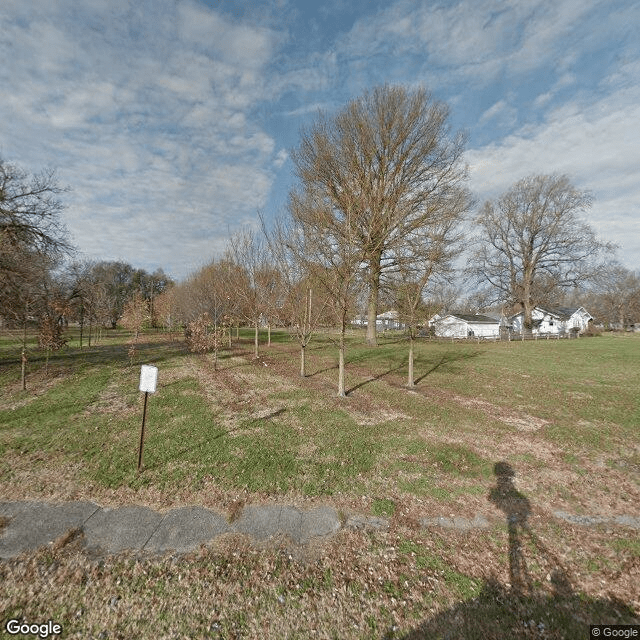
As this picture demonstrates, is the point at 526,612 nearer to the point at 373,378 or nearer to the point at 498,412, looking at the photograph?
the point at 498,412

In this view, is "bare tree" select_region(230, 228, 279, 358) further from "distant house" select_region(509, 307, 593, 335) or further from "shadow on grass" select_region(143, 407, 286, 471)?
"distant house" select_region(509, 307, 593, 335)

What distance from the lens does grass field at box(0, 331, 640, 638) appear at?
8.50 ft

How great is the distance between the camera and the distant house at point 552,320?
5106 cm

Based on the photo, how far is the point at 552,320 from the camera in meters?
52.3

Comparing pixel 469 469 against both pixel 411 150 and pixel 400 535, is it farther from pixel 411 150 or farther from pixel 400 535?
pixel 411 150

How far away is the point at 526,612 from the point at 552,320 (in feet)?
209

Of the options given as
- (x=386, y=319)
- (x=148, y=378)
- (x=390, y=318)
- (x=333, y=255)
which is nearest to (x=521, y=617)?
Answer: (x=148, y=378)

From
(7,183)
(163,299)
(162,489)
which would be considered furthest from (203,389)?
(163,299)

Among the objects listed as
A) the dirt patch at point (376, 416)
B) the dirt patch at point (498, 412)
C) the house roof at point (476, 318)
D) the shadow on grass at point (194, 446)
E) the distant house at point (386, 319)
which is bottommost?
the shadow on grass at point (194, 446)

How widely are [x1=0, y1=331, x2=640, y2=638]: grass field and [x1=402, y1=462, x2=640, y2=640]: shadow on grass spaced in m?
0.01

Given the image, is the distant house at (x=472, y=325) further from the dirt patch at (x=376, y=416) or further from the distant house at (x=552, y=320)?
the dirt patch at (x=376, y=416)

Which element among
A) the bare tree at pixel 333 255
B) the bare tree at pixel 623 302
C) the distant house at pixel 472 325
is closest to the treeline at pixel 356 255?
the bare tree at pixel 333 255

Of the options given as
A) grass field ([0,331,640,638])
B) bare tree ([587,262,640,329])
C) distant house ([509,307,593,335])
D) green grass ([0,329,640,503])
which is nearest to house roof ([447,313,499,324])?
distant house ([509,307,593,335])

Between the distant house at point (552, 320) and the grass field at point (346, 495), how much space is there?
5142 centimetres
